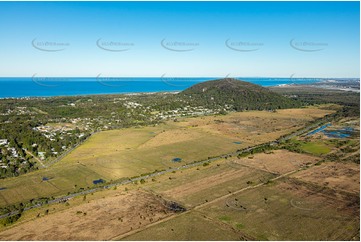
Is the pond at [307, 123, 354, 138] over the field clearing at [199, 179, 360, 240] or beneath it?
over

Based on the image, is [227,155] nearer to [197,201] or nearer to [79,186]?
[197,201]

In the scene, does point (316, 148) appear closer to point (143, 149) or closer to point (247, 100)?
point (143, 149)

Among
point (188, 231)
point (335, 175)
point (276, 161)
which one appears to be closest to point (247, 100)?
point (276, 161)

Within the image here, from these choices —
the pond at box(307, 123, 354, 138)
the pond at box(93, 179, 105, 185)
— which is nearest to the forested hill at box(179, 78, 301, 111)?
the pond at box(307, 123, 354, 138)

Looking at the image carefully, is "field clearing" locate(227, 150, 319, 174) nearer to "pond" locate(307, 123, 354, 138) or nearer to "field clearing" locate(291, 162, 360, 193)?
"field clearing" locate(291, 162, 360, 193)

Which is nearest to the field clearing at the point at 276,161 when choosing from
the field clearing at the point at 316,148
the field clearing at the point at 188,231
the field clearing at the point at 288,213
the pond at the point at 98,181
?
the field clearing at the point at 316,148

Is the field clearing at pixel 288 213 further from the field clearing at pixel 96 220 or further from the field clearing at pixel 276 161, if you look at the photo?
the field clearing at pixel 276 161
